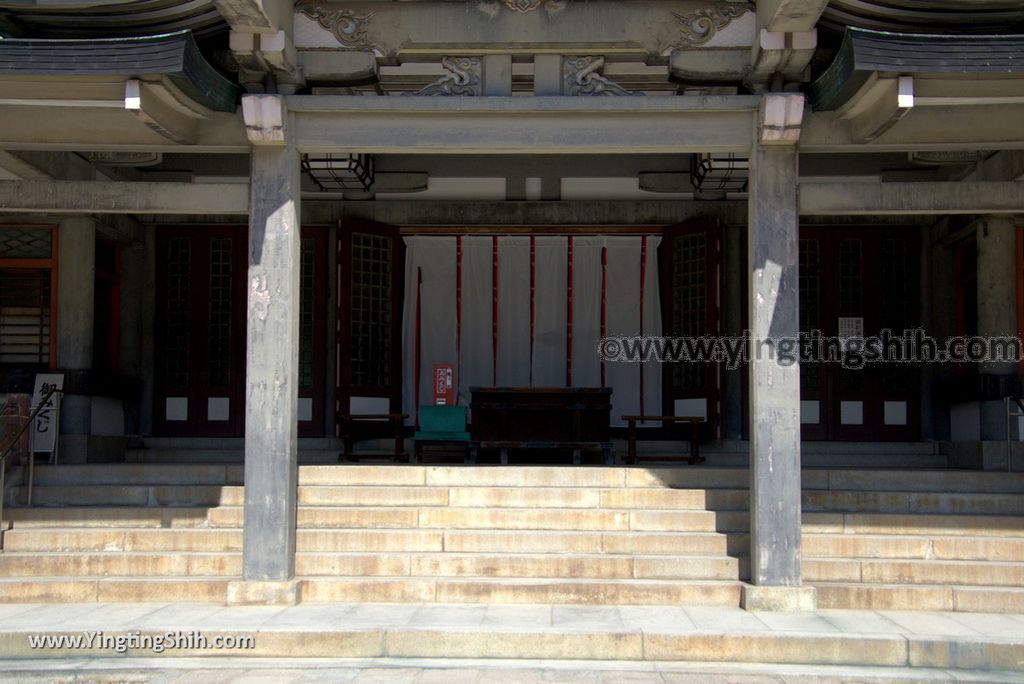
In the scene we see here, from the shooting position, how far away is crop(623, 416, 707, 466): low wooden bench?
504 inches

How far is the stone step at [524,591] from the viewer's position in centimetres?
930

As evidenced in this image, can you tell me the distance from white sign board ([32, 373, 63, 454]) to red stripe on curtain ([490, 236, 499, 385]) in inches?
213

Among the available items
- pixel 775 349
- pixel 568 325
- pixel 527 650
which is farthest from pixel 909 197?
pixel 568 325

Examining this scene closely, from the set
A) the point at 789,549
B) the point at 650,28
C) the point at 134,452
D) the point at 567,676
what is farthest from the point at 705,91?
the point at 134,452

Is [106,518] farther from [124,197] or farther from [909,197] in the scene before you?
[909,197]

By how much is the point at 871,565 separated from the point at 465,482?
394 cm

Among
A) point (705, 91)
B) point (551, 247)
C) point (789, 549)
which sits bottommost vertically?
point (789, 549)

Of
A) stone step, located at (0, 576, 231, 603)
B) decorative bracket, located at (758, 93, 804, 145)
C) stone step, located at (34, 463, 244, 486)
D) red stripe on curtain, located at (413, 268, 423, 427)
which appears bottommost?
stone step, located at (0, 576, 231, 603)

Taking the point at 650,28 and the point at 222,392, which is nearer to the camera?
the point at 650,28

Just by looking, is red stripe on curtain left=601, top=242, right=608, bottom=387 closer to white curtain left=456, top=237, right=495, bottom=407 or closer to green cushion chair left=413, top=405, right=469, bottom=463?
white curtain left=456, top=237, right=495, bottom=407

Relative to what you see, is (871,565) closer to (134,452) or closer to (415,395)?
(415,395)

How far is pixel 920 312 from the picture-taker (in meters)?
13.7

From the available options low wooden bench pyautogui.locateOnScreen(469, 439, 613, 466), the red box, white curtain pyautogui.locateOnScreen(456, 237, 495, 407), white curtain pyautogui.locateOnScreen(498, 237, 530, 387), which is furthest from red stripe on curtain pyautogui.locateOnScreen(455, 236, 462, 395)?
low wooden bench pyautogui.locateOnScreen(469, 439, 613, 466)

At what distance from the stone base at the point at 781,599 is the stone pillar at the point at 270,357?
12.7 ft
